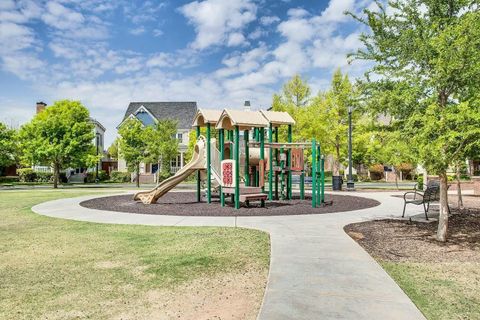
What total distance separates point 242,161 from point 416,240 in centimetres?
1007

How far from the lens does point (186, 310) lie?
13.8 feet

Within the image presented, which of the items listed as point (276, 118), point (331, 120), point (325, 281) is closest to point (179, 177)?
point (276, 118)

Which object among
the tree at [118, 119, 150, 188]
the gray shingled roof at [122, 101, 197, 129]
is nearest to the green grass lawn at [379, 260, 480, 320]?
the tree at [118, 119, 150, 188]

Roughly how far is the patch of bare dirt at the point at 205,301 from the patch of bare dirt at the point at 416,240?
9.63ft

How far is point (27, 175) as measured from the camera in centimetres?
4656

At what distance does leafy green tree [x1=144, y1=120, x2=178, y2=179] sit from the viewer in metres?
37.0

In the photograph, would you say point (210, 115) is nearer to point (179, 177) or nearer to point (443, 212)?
point (179, 177)

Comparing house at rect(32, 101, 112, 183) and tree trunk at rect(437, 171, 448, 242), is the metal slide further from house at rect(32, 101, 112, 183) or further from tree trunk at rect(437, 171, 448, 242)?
house at rect(32, 101, 112, 183)

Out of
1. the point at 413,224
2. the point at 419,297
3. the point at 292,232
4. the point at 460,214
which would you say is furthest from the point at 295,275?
the point at 460,214

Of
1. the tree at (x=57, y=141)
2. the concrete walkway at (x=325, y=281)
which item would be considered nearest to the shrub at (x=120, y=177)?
the tree at (x=57, y=141)

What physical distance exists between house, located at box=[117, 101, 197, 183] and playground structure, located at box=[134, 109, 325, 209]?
115 feet

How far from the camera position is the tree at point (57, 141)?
122ft

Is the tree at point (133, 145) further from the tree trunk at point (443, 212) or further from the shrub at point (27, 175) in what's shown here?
the tree trunk at point (443, 212)

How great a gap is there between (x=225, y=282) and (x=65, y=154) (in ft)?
120
